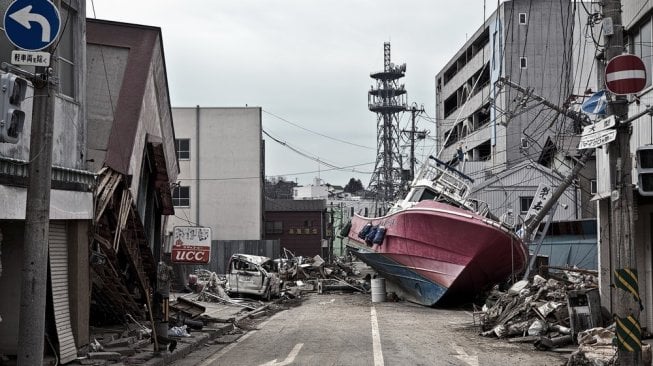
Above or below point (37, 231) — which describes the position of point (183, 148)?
above

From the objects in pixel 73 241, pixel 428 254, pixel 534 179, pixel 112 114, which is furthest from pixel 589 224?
pixel 73 241

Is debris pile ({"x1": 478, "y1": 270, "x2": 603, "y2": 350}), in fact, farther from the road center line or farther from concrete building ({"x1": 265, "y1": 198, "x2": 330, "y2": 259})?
concrete building ({"x1": 265, "y1": 198, "x2": 330, "y2": 259})

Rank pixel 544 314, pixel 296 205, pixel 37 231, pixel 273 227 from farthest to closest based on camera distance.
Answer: pixel 296 205
pixel 273 227
pixel 544 314
pixel 37 231

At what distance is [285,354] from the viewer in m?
13.8

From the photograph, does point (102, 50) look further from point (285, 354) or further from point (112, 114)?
point (285, 354)

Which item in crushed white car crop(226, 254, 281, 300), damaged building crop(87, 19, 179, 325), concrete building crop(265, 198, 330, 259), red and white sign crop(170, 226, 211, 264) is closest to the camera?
damaged building crop(87, 19, 179, 325)

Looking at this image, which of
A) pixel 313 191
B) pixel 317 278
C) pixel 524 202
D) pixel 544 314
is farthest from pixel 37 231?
pixel 313 191

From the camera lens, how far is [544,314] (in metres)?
16.4

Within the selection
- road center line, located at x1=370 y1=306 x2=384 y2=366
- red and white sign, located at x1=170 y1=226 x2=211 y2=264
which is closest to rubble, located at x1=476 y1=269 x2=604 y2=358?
road center line, located at x1=370 y1=306 x2=384 y2=366

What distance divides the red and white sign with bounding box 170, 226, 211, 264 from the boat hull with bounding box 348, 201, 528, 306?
941 centimetres

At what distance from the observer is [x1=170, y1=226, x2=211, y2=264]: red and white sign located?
19141mm

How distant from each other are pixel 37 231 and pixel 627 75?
772 centimetres

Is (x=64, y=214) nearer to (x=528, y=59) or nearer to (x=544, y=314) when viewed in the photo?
(x=544, y=314)

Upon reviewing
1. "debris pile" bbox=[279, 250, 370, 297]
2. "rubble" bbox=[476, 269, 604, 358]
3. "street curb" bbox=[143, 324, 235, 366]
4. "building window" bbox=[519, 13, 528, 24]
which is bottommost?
"debris pile" bbox=[279, 250, 370, 297]
